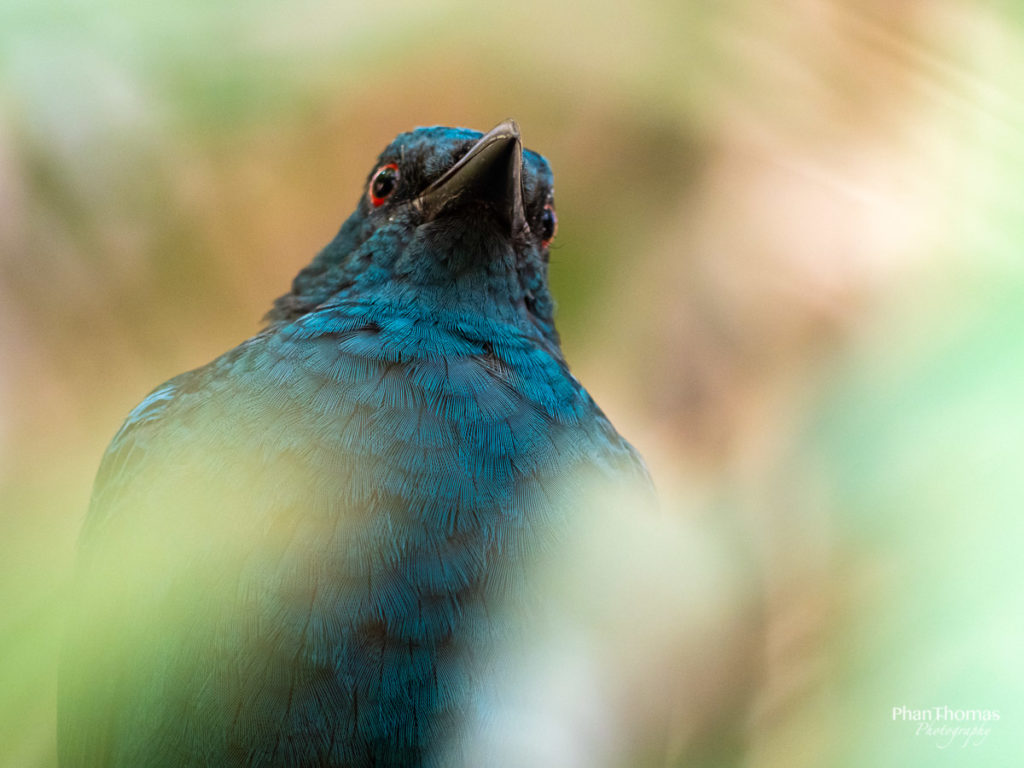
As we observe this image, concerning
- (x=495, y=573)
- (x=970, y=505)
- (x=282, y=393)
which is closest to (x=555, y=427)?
(x=495, y=573)

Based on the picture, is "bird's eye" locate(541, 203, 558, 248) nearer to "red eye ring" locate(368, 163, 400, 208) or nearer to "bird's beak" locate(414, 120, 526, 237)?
"bird's beak" locate(414, 120, 526, 237)

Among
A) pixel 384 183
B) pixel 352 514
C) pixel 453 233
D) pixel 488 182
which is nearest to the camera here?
pixel 352 514

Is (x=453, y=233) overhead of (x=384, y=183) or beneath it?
beneath

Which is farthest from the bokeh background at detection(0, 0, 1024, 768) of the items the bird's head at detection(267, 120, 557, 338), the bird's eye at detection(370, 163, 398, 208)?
the bird's eye at detection(370, 163, 398, 208)

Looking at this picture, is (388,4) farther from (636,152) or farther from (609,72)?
(636,152)

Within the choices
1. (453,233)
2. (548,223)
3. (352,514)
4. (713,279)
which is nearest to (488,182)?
(453,233)

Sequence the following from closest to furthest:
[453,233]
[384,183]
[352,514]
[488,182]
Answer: [352,514]
[488,182]
[453,233]
[384,183]

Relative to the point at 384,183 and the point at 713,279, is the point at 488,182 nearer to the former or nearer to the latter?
the point at 384,183
